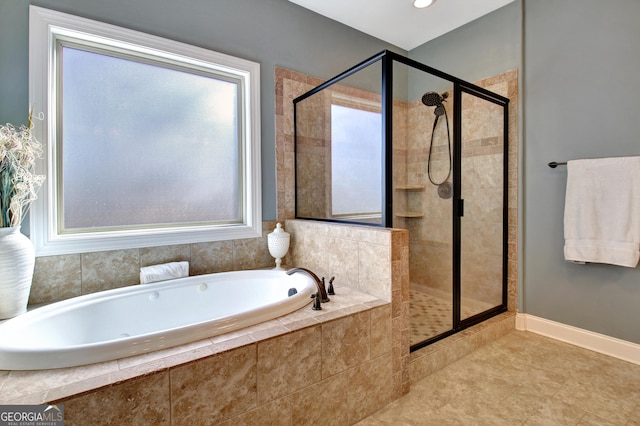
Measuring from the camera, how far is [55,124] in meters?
1.74

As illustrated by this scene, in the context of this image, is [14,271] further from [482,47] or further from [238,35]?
[482,47]

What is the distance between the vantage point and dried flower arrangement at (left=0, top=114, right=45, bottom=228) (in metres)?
1.40

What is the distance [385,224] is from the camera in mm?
1759

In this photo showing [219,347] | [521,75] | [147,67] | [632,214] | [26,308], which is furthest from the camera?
[521,75]

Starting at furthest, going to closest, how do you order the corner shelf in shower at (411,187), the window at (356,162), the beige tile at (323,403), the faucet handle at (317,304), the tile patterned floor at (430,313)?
the corner shelf in shower at (411,187) < the tile patterned floor at (430,313) < the window at (356,162) < the faucet handle at (317,304) < the beige tile at (323,403)

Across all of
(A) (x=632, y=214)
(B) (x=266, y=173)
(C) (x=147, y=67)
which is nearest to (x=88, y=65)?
(C) (x=147, y=67)

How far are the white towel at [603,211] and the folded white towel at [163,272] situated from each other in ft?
8.86

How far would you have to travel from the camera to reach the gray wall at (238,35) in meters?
1.61

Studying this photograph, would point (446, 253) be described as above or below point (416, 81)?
below

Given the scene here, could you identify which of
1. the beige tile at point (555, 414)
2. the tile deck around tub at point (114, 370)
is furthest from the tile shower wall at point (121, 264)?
the beige tile at point (555, 414)

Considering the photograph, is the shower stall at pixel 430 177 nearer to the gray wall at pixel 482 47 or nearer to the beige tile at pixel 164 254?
the gray wall at pixel 482 47

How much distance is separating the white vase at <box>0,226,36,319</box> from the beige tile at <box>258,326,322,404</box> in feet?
4.01

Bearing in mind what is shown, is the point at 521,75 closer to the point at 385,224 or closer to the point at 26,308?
the point at 385,224

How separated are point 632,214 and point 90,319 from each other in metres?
3.25
